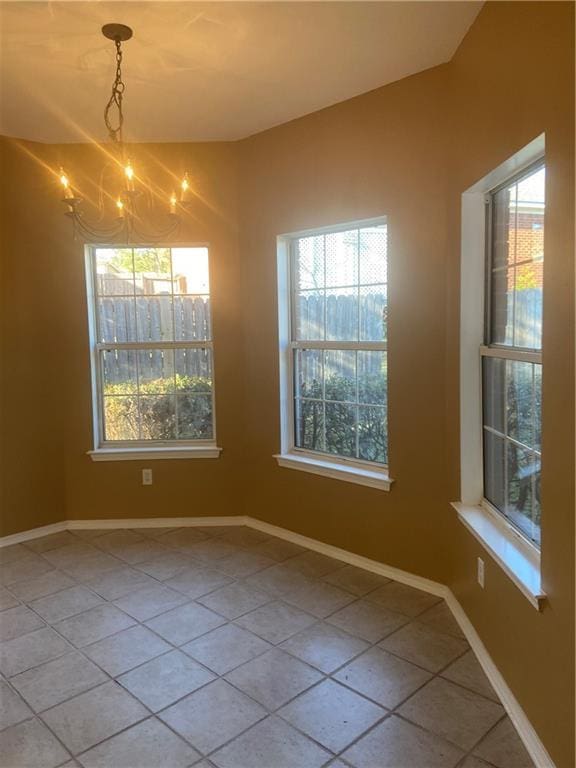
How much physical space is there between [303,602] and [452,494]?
94 centimetres

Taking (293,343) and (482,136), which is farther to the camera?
(293,343)

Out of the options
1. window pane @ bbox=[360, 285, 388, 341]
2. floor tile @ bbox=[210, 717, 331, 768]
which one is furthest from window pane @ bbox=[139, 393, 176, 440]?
floor tile @ bbox=[210, 717, 331, 768]

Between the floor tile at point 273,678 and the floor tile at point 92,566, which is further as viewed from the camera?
the floor tile at point 92,566

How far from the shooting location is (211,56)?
2537 mm

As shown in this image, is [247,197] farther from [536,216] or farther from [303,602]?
[303,602]

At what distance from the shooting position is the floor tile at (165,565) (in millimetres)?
3207

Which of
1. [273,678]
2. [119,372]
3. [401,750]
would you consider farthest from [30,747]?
[119,372]

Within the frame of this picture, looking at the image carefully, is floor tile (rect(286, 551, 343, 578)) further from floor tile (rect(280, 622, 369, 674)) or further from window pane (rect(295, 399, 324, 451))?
window pane (rect(295, 399, 324, 451))

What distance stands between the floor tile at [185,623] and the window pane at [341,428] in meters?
1.21

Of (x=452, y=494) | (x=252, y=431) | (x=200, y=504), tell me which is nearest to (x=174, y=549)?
(x=200, y=504)

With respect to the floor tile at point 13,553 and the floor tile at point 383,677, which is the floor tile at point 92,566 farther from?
the floor tile at point 383,677

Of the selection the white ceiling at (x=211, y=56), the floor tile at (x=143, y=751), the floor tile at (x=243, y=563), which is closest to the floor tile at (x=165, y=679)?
the floor tile at (x=143, y=751)

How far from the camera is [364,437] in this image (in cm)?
330

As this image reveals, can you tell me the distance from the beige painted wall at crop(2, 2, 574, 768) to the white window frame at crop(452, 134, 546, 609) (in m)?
0.08
